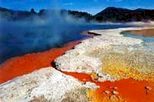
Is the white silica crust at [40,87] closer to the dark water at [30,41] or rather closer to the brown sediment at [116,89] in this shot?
the brown sediment at [116,89]

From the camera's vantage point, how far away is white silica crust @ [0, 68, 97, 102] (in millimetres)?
16703

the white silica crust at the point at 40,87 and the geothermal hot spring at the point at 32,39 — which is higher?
the white silica crust at the point at 40,87

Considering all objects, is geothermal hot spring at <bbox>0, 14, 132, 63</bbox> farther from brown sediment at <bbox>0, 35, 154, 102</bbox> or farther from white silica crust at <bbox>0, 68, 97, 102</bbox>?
white silica crust at <bbox>0, 68, 97, 102</bbox>

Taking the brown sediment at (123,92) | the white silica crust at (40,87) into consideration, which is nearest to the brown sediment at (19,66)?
the white silica crust at (40,87)

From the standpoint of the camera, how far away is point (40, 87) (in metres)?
17.7

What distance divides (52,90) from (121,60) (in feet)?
32.3

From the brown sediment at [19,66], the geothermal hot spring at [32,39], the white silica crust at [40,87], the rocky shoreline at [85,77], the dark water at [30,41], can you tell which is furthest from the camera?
the geothermal hot spring at [32,39]

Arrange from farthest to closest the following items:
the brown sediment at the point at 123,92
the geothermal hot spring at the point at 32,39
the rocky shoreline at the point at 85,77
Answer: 1. the geothermal hot spring at the point at 32,39
2. the brown sediment at the point at 123,92
3. the rocky shoreline at the point at 85,77

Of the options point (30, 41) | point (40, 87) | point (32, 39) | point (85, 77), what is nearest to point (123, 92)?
point (85, 77)

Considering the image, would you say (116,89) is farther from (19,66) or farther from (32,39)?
(32,39)

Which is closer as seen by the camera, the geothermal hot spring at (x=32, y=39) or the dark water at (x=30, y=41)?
the dark water at (x=30, y=41)

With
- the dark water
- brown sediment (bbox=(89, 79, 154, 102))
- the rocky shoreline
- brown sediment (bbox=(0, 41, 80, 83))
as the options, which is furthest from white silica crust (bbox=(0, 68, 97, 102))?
the dark water

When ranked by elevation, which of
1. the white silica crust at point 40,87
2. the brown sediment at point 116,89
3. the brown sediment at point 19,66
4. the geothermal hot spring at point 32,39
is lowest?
the geothermal hot spring at point 32,39

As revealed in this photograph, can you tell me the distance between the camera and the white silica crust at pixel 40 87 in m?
16.7
